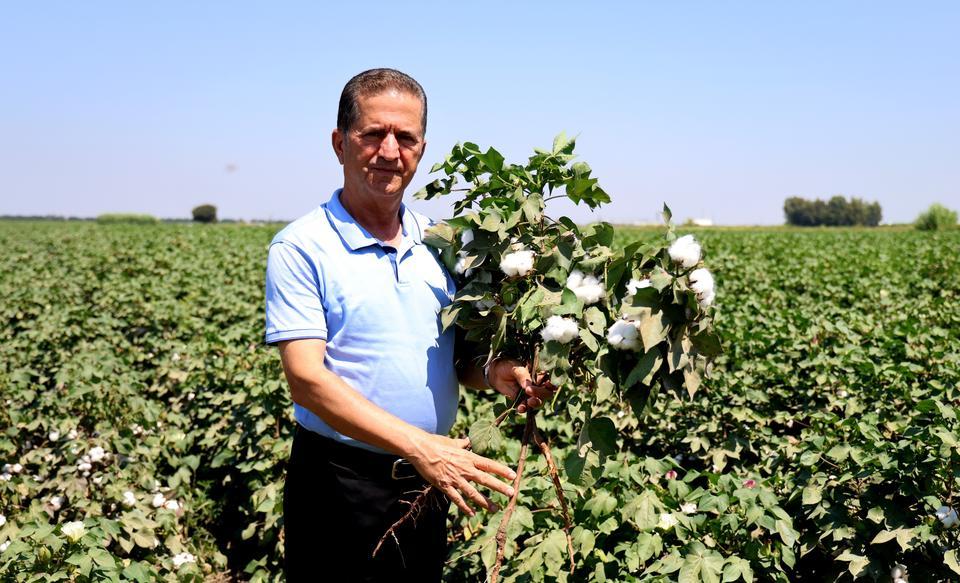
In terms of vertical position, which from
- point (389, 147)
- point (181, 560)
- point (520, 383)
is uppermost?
point (389, 147)

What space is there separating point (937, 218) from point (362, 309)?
2155 inches

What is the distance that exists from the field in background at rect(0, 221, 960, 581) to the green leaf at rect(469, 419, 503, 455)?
0.30 meters

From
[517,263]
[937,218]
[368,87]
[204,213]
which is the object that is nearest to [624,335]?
[517,263]

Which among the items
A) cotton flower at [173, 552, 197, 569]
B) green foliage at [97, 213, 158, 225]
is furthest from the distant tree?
cotton flower at [173, 552, 197, 569]

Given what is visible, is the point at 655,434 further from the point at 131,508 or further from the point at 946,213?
the point at 946,213

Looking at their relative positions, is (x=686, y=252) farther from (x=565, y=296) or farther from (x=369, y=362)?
(x=369, y=362)

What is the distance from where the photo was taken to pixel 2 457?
3.51 metres

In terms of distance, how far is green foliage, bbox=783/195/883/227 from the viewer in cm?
8331

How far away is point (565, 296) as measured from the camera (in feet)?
5.76

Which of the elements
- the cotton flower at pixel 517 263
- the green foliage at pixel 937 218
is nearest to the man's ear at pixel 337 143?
the cotton flower at pixel 517 263

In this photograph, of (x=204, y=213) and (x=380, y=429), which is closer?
(x=380, y=429)

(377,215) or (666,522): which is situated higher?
(377,215)

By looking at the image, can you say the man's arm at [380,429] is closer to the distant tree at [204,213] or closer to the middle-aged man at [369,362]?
the middle-aged man at [369,362]

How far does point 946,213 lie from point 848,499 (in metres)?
54.9
